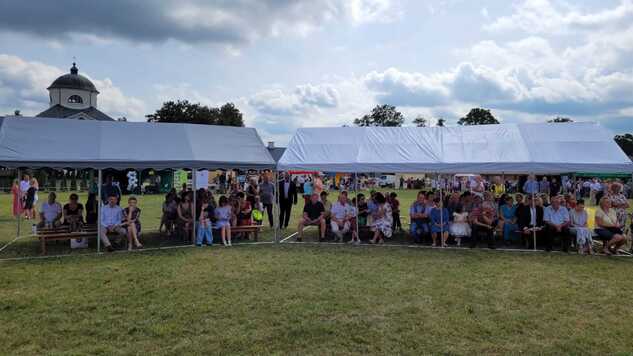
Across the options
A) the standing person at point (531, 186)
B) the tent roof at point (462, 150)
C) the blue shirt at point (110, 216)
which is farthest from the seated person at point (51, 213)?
the standing person at point (531, 186)

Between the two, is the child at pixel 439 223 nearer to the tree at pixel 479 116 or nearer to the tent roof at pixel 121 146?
the tent roof at pixel 121 146

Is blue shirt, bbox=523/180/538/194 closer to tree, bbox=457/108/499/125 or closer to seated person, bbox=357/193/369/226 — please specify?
seated person, bbox=357/193/369/226

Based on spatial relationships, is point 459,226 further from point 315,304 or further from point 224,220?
point 315,304

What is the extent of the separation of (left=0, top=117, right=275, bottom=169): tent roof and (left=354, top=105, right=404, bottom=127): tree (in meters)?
78.7

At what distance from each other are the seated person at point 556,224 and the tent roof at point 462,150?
826mm

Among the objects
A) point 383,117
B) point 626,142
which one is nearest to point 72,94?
point 383,117

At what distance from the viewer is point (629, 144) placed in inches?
3009

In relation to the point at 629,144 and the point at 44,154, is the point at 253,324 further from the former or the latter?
the point at 629,144

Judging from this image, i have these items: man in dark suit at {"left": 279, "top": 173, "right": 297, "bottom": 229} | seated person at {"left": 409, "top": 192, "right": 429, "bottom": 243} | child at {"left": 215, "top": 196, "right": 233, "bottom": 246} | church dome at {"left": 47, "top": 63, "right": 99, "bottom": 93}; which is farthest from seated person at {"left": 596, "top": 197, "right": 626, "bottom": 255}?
church dome at {"left": 47, "top": 63, "right": 99, "bottom": 93}

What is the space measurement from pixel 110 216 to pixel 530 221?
29.0 ft

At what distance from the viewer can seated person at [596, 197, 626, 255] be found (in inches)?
353

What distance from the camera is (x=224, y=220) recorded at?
1012 cm

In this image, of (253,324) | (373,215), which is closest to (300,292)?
(253,324)

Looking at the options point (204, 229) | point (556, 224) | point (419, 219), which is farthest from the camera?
point (419, 219)
